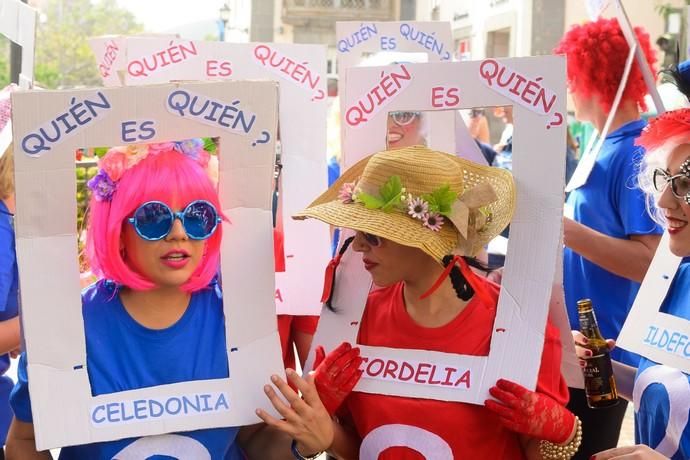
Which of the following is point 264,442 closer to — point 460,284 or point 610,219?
point 460,284

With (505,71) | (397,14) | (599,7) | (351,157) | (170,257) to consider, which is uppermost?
(397,14)

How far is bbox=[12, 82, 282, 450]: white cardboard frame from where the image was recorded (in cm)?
191

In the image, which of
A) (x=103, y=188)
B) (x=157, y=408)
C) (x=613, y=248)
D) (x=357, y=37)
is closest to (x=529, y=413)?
(x=157, y=408)

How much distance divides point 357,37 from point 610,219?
1.11m

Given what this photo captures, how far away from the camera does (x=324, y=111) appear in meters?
3.05

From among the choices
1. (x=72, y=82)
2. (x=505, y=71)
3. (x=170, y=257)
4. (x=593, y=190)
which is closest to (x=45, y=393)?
(x=170, y=257)

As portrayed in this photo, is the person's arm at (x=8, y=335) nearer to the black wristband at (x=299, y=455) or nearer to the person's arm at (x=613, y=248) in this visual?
the black wristband at (x=299, y=455)

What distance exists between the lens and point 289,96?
306cm

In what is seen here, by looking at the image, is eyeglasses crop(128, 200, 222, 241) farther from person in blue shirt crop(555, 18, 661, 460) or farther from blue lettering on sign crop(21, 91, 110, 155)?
person in blue shirt crop(555, 18, 661, 460)

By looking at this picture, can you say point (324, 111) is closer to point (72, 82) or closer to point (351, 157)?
point (351, 157)

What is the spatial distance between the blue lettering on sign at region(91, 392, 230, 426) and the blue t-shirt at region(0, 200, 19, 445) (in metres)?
0.71

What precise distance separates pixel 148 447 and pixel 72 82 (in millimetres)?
44434

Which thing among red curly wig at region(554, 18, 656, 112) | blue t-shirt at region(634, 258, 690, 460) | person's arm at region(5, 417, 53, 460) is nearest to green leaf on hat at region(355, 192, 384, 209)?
blue t-shirt at region(634, 258, 690, 460)

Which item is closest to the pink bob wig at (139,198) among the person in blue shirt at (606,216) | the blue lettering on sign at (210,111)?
the blue lettering on sign at (210,111)
